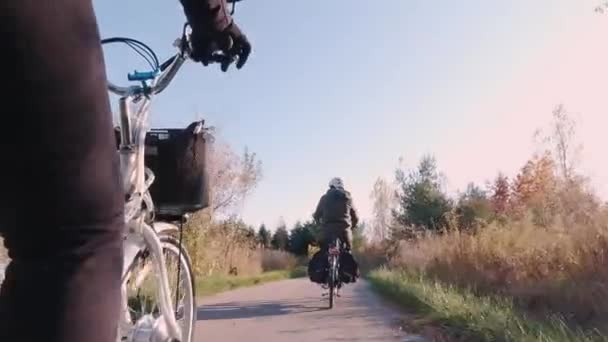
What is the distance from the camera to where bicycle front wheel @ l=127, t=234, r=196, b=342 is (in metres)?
2.20

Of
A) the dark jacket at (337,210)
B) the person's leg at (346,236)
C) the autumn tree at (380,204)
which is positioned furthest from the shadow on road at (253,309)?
the autumn tree at (380,204)

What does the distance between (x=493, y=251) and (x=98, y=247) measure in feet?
34.8

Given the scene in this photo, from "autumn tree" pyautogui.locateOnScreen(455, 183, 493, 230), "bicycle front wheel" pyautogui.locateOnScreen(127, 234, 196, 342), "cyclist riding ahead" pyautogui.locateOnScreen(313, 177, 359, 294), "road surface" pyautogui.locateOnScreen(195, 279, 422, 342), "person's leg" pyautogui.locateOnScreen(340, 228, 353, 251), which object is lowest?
"road surface" pyautogui.locateOnScreen(195, 279, 422, 342)

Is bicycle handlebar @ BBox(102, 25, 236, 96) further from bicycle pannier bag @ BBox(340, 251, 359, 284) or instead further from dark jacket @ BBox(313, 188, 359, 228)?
bicycle pannier bag @ BBox(340, 251, 359, 284)

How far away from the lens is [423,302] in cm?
802

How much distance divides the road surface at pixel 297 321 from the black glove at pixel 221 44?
399cm

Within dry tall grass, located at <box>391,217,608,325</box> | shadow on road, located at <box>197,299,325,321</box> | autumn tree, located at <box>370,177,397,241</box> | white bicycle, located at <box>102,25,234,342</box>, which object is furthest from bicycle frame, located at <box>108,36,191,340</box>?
autumn tree, located at <box>370,177,397,241</box>

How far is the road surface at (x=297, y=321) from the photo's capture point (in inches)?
228

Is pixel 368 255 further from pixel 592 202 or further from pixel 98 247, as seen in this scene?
pixel 98 247

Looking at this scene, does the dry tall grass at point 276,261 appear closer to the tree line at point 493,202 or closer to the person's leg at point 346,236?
the tree line at point 493,202

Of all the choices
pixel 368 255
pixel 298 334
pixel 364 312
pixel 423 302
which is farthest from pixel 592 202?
pixel 368 255

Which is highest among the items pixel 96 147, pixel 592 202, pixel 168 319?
pixel 592 202

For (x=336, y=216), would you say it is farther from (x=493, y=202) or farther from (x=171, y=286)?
(x=493, y=202)

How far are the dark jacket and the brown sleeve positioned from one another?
829 centimetres
